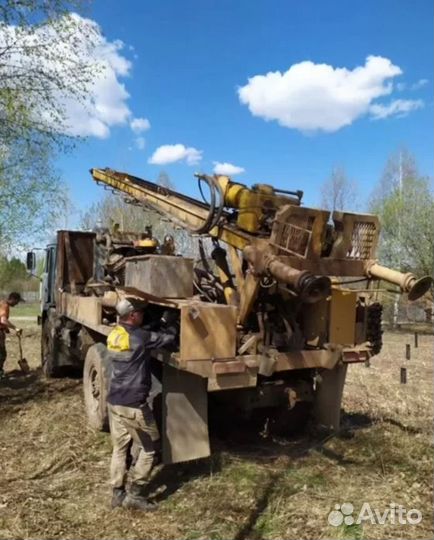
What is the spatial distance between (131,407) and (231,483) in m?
1.19

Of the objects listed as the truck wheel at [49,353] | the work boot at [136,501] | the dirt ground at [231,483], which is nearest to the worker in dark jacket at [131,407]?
the work boot at [136,501]

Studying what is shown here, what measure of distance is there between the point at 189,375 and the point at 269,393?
952 mm

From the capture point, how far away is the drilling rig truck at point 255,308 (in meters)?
5.01

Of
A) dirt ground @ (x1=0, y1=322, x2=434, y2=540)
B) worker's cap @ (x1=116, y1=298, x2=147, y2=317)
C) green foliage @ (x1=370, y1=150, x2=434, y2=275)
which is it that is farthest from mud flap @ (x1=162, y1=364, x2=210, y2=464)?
green foliage @ (x1=370, y1=150, x2=434, y2=275)

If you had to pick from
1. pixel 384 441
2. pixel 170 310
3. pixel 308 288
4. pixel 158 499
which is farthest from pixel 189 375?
pixel 384 441

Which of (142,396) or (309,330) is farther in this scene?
(309,330)

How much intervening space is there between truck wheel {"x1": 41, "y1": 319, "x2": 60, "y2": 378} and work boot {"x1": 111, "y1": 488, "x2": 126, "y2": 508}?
531cm

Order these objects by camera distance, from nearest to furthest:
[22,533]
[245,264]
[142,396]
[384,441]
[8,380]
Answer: [22,533] < [142,396] < [245,264] < [384,441] < [8,380]

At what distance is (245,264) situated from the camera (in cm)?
568

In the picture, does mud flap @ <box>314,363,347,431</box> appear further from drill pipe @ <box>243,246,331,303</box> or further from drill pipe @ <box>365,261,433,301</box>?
drill pipe @ <box>243,246,331,303</box>

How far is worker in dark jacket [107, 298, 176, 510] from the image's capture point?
4727mm

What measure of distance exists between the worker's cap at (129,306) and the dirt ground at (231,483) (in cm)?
161

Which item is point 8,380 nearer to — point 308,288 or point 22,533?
point 22,533

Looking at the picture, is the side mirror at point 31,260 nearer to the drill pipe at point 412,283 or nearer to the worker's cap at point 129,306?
the worker's cap at point 129,306
